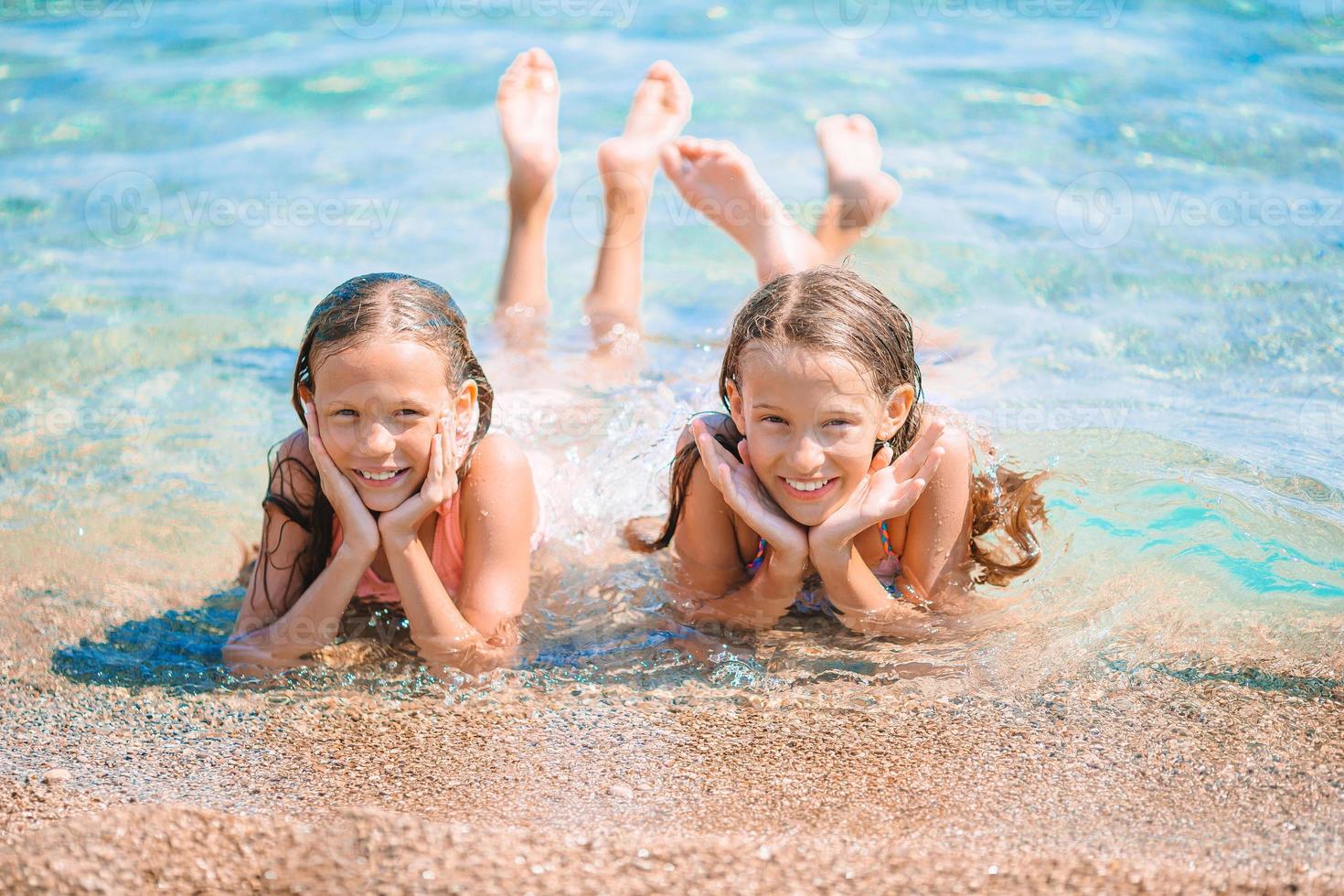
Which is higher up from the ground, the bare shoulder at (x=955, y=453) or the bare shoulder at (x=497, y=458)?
the bare shoulder at (x=955, y=453)

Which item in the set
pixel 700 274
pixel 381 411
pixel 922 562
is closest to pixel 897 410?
pixel 922 562

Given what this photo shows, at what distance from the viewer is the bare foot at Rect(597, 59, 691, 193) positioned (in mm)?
5434

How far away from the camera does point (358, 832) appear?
2412 millimetres

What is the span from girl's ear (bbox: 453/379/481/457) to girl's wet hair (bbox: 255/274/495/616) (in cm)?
3

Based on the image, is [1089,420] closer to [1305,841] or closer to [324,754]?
[1305,841]

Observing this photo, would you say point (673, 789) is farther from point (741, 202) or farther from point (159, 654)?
point (741, 202)

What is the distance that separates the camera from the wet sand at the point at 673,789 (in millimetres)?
2352

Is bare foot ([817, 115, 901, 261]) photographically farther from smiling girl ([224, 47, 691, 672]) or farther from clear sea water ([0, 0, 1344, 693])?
smiling girl ([224, 47, 691, 672])

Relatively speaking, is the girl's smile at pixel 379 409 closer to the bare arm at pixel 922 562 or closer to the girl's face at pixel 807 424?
the girl's face at pixel 807 424

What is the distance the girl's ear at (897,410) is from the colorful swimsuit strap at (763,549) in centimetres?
38

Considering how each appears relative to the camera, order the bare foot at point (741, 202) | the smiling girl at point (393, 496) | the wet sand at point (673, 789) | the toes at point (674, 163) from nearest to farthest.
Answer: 1. the wet sand at point (673, 789)
2. the smiling girl at point (393, 496)
3. the bare foot at point (741, 202)
4. the toes at point (674, 163)

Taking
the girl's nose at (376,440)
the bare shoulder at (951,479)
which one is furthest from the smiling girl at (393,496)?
the bare shoulder at (951,479)

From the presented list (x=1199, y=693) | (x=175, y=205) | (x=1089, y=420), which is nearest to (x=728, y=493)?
(x=1199, y=693)

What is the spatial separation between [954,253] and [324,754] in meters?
4.99
